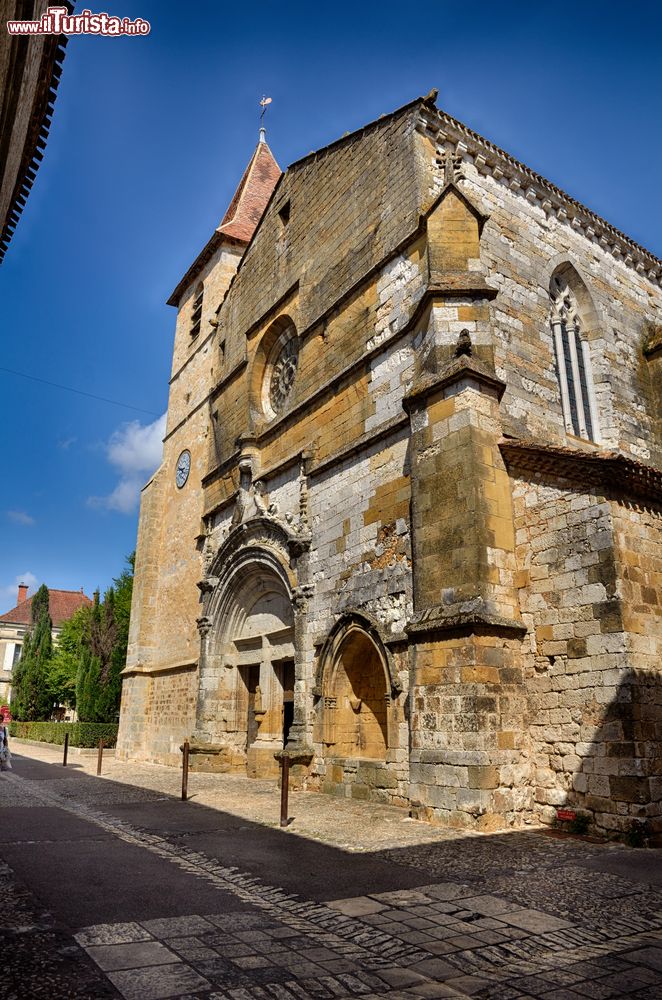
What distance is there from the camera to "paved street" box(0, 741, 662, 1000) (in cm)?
286

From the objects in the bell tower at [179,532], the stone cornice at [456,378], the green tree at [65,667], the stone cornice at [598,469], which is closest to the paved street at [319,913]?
the stone cornice at [598,469]

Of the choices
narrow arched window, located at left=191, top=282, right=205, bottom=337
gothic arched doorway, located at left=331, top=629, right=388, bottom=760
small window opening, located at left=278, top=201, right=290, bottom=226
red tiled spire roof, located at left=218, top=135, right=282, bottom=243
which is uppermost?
red tiled spire roof, located at left=218, top=135, right=282, bottom=243

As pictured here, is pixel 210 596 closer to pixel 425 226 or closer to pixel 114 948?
pixel 425 226

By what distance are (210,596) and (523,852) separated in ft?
32.9

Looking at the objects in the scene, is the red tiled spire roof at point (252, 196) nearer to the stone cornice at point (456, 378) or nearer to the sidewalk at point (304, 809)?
the stone cornice at point (456, 378)

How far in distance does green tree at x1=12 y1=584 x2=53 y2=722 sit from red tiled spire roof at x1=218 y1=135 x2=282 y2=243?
2486 cm

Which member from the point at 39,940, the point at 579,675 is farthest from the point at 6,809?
the point at 579,675

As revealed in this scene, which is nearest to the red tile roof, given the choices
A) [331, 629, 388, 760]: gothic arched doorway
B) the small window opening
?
the small window opening

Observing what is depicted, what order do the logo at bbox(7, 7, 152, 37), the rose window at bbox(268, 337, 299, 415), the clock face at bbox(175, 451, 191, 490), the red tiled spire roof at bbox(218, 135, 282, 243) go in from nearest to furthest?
the logo at bbox(7, 7, 152, 37) → the rose window at bbox(268, 337, 299, 415) → the clock face at bbox(175, 451, 191, 490) → the red tiled spire roof at bbox(218, 135, 282, 243)

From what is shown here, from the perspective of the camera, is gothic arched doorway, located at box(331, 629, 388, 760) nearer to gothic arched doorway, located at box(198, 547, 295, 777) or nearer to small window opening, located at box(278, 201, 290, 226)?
gothic arched doorway, located at box(198, 547, 295, 777)

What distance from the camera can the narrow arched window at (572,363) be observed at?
10.6m

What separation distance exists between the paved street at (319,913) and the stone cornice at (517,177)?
31.0 feet

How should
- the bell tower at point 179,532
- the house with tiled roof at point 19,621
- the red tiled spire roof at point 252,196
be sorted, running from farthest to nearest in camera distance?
1. the house with tiled roof at point 19,621
2. the red tiled spire roof at point 252,196
3. the bell tower at point 179,532

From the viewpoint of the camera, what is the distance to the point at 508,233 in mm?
10469
